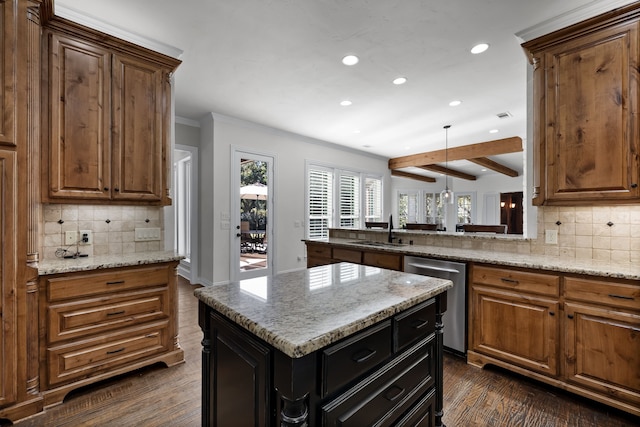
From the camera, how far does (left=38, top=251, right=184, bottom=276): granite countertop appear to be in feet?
6.29

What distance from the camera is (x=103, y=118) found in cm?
227

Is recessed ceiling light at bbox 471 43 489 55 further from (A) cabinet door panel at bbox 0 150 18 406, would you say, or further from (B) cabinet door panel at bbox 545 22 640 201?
(A) cabinet door panel at bbox 0 150 18 406

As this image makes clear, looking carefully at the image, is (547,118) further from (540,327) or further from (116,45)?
(116,45)

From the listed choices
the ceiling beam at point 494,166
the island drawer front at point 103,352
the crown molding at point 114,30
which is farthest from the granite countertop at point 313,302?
the ceiling beam at point 494,166

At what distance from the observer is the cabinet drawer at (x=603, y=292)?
1763 mm

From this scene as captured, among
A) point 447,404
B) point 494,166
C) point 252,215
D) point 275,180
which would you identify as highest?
point 494,166

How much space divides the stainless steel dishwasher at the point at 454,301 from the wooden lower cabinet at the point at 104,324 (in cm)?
226

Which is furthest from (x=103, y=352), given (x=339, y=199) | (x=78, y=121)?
(x=339, y=199)

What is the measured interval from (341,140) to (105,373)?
17.3ft

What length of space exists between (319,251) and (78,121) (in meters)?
2.77

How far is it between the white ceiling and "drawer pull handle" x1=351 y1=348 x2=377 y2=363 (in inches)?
91.5

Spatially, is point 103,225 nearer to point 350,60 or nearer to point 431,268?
point 350,60

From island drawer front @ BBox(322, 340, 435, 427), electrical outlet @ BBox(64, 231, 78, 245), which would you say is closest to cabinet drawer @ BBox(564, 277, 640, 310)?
island drawer front @ BBox(322, 340, 435, 427)

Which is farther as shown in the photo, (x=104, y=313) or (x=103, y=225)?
(x=103, y=225)
